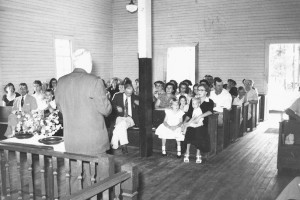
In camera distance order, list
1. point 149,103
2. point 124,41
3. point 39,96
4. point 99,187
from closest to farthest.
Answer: point 99,187, point 149,103, point 39,96, point 124,41

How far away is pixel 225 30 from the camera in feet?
37.1

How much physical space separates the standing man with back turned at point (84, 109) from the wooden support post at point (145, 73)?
321cm

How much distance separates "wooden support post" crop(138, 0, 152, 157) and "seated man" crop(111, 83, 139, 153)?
0.44 metres

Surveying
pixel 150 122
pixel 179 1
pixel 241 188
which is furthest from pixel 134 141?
pixel 179 1

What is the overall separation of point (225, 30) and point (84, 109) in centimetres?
927

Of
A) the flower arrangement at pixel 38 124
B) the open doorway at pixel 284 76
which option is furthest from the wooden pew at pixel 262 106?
the flower arrangement at pixel 38 124

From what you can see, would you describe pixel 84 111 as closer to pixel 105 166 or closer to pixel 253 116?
pixel 105 166

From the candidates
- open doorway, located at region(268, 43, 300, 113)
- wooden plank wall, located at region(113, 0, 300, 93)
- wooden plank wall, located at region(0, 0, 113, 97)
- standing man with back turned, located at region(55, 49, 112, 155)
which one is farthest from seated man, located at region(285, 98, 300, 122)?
wooden plank wall, located at region(0, 0, 113, 97)

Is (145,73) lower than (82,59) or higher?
lower

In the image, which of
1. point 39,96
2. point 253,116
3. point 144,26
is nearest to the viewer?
point 144,26

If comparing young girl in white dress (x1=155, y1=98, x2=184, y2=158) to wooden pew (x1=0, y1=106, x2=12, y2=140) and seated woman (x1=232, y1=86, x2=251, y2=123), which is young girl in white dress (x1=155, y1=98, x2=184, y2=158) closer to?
seated woman (x1=232, y1=86, x2=251, y2=123)

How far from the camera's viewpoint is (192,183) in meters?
4.89

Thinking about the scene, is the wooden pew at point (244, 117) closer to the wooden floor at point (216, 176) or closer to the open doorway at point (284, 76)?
the wooden floor at point (216, 176)

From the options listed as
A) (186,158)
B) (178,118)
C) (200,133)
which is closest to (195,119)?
(200,133)
